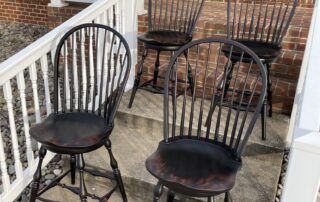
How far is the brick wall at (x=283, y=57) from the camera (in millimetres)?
2709

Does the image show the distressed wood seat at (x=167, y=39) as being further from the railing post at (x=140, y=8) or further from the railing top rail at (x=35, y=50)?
the railing post at (x=140, y=8)

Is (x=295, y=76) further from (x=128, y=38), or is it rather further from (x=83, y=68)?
(x=83, y=68)

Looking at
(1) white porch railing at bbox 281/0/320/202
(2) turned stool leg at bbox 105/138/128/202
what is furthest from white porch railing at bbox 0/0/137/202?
(1) white porch railing at bbox 281/0/320/202

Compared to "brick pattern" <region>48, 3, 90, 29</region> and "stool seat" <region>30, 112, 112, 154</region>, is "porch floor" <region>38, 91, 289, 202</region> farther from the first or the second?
"brick pattern" <region>48, 3, 90, 29</region>

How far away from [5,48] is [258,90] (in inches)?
154

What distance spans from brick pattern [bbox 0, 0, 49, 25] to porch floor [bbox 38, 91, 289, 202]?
3.49 metres

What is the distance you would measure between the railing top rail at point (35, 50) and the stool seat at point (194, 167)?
94 centimetres

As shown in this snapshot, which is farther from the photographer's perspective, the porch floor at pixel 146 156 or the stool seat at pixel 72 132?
the porch floor at pixel 146 156

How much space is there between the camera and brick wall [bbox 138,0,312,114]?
2.71 metres

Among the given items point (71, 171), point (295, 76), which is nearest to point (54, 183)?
point (71, 171)

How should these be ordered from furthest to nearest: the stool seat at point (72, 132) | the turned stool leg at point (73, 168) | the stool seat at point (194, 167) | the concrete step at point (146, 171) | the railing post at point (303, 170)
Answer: the turned stool leg at point (73, 168)
the concrete step at point (146, 171)
the stool seat at point (72, 132)
the stool seat at point (194, 167)
the railing post at point (303, 170)

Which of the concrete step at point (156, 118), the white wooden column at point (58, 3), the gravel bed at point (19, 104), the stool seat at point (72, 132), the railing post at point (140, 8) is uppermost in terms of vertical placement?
the railing post at point (140, 8)

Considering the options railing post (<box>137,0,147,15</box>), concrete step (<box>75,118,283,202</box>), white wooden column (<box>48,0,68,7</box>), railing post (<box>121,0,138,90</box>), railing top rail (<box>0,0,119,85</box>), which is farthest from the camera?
white wooden column (<box>48,0,68,7</box>)

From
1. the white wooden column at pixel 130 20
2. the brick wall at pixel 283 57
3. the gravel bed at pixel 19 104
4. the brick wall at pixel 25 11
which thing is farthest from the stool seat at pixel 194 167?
the brick wall at pixel 25 11
